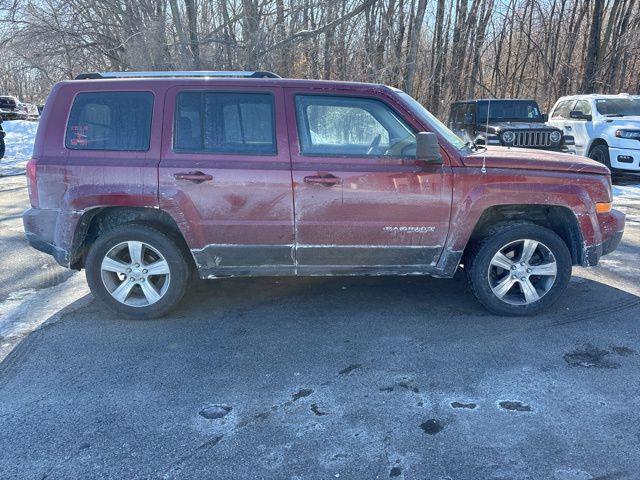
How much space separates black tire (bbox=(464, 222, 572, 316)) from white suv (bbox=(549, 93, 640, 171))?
803 centimetres

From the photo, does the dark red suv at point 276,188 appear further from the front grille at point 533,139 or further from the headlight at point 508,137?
the front grille at point 533,139

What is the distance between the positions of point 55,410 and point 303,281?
264 cm

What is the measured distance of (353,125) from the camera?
4012 mm

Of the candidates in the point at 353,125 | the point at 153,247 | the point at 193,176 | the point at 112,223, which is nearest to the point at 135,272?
the point at 153,247

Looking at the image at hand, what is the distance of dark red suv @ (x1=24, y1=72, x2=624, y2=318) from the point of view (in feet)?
12.9

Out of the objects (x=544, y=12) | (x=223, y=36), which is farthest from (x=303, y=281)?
(x=544, y=12)

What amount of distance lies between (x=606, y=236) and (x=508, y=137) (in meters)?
7.02

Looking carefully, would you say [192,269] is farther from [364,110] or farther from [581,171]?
[581,171]

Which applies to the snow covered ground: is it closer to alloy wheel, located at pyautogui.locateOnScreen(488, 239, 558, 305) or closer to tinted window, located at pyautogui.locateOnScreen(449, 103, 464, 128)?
tinted window, located at pyautogui.locateOnScreen(449, 103, 464, 128)

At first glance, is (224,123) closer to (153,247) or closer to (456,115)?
(153,247)

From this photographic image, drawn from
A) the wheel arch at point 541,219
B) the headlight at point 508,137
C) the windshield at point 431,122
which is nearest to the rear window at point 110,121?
the windshield at point 431,122

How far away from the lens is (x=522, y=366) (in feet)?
11.1

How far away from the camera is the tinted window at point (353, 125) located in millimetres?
3984

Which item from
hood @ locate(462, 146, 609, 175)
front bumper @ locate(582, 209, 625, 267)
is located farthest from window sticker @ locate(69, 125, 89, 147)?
front bumper @ locate(582, 209, 625, 267)
